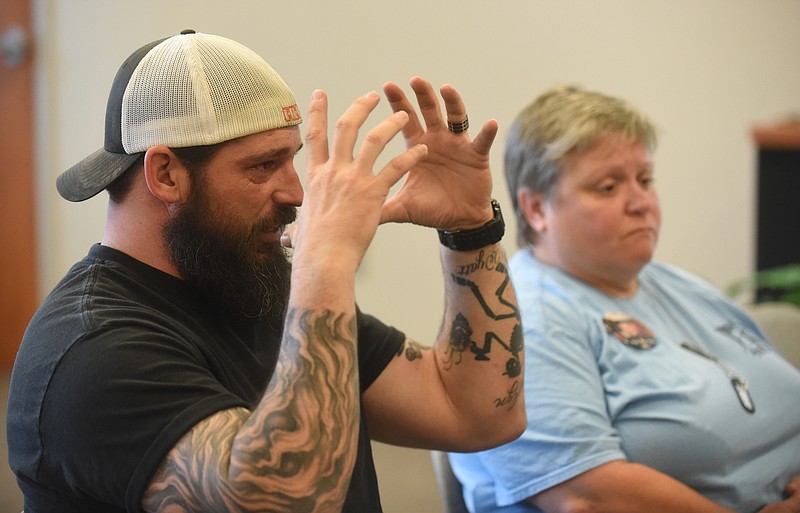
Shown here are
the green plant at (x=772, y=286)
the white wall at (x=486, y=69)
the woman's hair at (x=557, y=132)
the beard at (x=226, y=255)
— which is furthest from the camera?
the green plant at (x=772, y=286)

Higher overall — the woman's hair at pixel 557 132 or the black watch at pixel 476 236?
the woman's hair at pixel 557 132

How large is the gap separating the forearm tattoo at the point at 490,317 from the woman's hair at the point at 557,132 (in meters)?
0.53

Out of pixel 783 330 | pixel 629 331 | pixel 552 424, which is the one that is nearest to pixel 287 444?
pixel 552 424

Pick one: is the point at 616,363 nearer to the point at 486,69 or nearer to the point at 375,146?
the point at 375,146

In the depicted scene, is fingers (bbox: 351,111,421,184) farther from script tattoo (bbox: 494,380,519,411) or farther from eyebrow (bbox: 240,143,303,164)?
script tattoo (bbox: 494,380,519,411)

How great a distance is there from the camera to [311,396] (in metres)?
0.94

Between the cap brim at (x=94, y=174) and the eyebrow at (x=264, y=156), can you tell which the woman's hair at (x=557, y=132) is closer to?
the eyebrow at (x=264, y=156)

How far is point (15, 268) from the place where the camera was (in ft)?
8.12

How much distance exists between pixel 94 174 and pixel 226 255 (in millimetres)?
215

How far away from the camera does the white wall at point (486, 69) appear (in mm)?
2266

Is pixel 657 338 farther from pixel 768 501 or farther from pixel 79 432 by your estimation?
pixel 79 432

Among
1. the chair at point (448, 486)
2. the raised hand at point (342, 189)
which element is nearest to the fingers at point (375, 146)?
the raised hand at point (342, 189)

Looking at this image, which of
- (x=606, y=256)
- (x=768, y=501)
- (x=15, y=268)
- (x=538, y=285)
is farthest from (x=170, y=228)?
(x=15, y=268)

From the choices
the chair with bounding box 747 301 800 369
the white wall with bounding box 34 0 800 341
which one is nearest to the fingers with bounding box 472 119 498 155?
the white wall with bounding box 34 0 800 341
